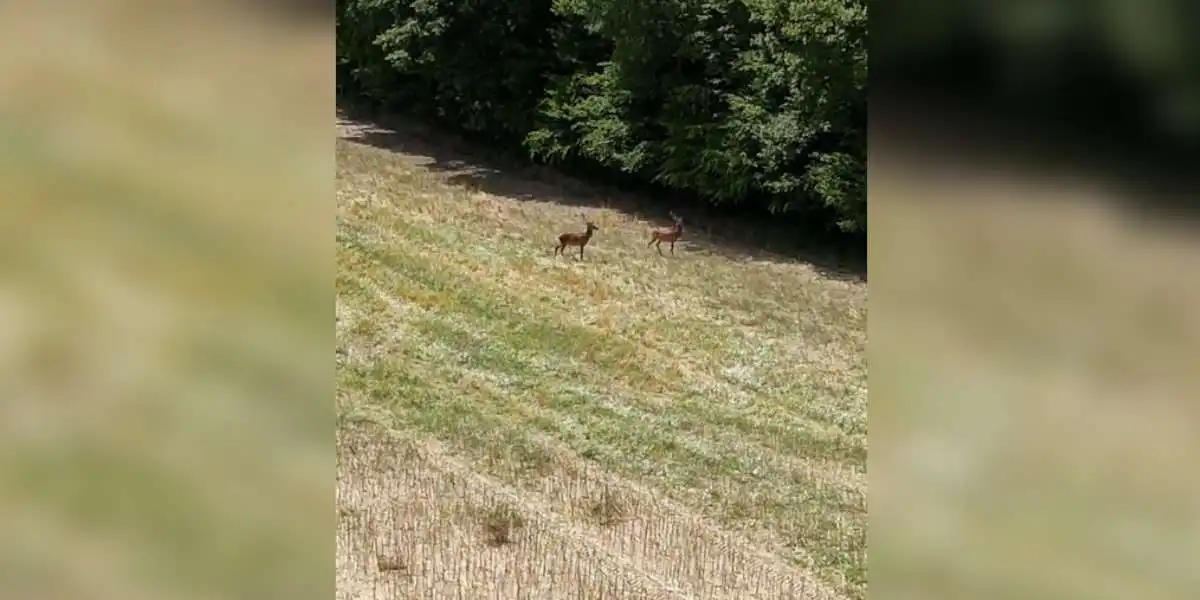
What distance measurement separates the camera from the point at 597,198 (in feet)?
40.7

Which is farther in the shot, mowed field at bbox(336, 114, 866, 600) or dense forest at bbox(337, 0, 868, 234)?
dense forest at bbox(337, 0, 868, 234)

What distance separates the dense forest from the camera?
950 cm

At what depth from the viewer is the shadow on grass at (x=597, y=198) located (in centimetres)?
1033
